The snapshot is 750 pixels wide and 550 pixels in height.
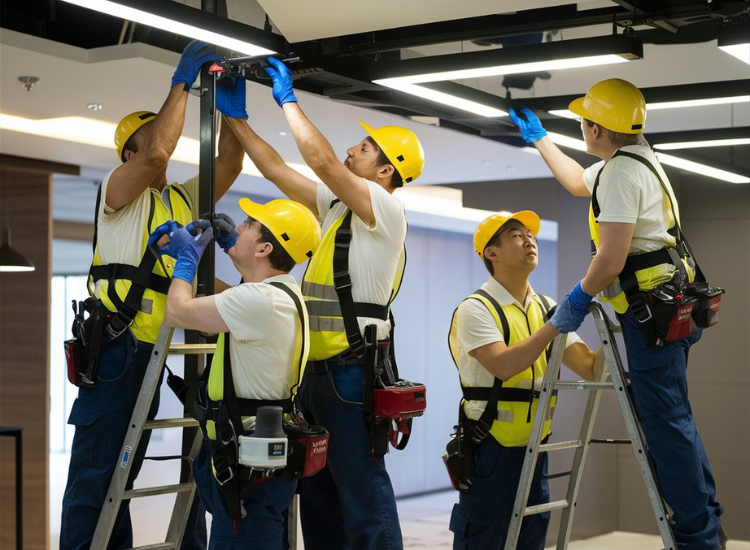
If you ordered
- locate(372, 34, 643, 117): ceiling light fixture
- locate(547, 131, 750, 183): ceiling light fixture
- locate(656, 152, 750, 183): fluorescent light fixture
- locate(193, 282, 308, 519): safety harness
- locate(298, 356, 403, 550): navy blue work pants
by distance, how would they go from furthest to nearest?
1. locate(656, 152, 750, 183): fluorescent light fixture
2. locate(547, 131, 750, 183): ceiling light fixture
3. locate(298, 356, 403, 550): navy blue work pants
4. locate(372, 34, 643, 117): ceiling light fixture
5. locate(193, 282, 308, 519): safety harness

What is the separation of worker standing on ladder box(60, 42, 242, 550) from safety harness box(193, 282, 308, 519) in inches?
→ 19.3

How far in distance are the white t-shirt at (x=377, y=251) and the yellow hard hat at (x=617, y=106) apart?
78 cm

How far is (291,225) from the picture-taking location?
10.6 feet

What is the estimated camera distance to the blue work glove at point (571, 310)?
138 inches

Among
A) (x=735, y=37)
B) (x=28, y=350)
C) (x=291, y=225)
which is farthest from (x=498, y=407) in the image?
Result: (x=28, y=350)

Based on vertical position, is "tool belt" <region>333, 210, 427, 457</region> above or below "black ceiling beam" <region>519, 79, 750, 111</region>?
below

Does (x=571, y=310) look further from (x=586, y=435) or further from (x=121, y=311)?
(x=121, y=311)

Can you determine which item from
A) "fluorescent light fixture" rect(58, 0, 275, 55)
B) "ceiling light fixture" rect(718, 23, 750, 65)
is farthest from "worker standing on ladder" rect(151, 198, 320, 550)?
"ceiling light fixture" rect(718, 23, 750, 65)

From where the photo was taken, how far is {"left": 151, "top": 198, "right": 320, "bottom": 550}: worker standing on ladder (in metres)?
3.04

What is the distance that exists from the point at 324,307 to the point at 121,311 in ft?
2.31

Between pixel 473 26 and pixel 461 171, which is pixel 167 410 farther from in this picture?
pixel 473 26

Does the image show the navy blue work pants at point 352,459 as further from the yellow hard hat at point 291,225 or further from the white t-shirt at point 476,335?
Answer: the white t-shirt at point 476,335

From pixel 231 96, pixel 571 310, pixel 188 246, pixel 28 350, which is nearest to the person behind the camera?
pixel 188 246

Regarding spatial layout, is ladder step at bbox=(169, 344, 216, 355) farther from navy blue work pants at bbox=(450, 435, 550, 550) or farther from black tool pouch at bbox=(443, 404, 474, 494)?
navy blue work pants at bbox=(450, 435, 550, 550)
